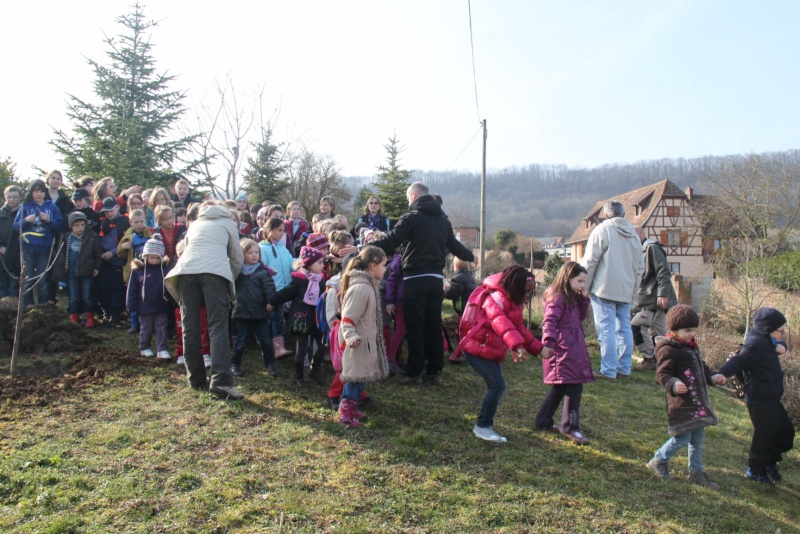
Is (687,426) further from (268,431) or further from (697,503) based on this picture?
(268,431)

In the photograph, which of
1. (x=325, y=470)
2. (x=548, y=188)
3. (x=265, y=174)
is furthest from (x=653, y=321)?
(x=548, y=188)

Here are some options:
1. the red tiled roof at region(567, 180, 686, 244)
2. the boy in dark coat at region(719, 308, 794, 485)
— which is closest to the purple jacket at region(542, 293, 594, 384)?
the boy in dark coat at region(719, 308, 794, 485)

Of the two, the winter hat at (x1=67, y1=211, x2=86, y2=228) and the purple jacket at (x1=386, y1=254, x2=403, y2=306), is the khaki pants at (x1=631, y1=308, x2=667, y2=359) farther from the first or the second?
the winter hat at (x1=67, y1=211, x2=86, y2=228)

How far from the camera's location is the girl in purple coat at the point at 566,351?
516cm

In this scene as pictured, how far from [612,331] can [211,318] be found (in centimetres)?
505

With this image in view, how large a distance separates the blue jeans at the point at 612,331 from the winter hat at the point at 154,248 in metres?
5.63

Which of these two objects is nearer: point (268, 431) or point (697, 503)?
point (697, 503)

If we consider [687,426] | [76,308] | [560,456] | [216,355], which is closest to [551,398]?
[560,456]

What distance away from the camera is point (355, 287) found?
4988mm

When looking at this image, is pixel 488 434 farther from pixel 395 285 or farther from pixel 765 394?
pixel 765 394

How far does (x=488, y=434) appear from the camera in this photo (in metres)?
5.05

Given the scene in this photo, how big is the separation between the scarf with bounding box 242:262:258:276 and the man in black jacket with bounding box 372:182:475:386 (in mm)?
1476

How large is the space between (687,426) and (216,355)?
4244 mm

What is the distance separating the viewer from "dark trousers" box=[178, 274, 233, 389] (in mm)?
5492
